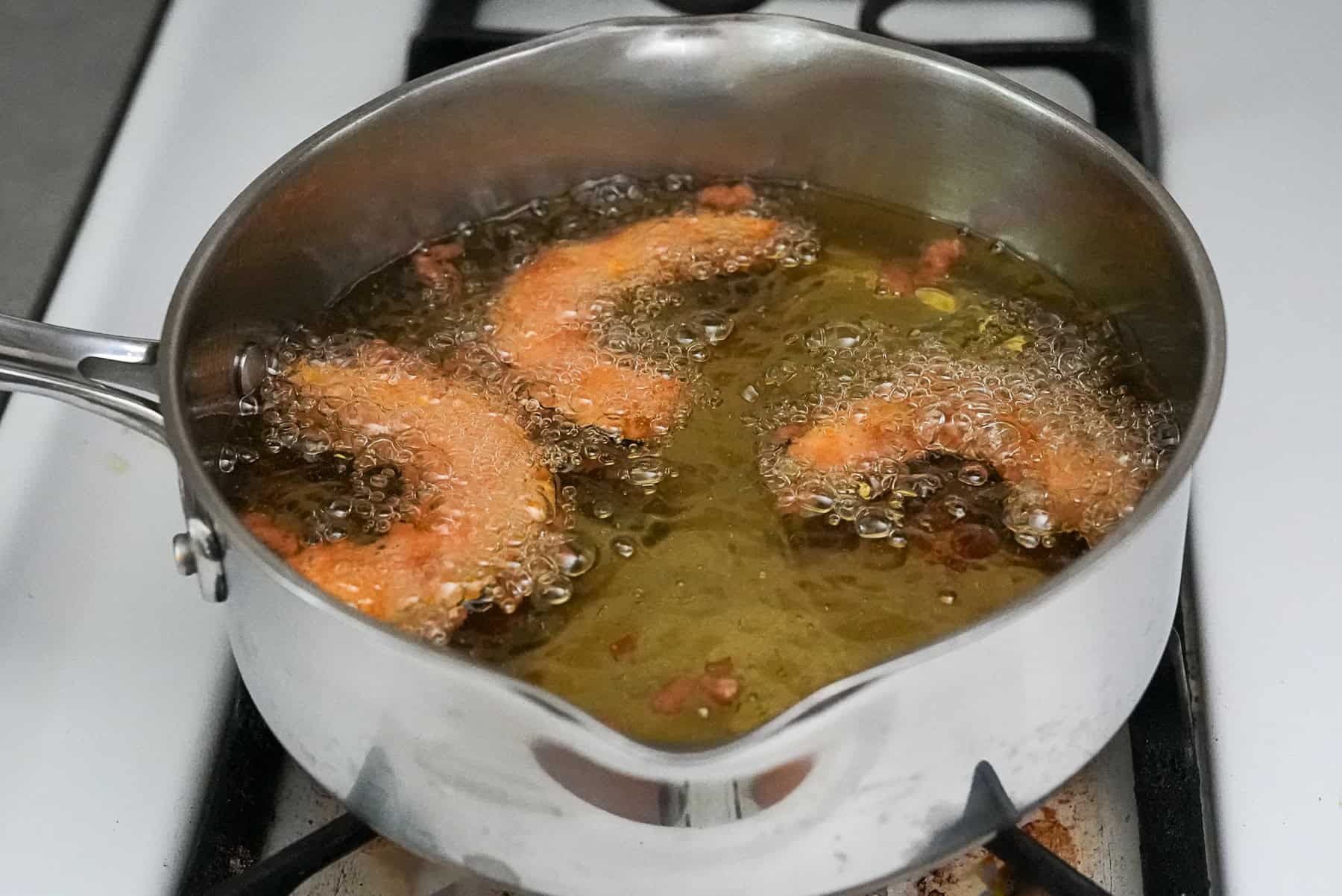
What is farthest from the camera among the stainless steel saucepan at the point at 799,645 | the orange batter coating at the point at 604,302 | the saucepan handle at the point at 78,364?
the orange batter coating at the point at 604,302

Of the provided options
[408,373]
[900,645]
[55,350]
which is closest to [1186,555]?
[900,645]

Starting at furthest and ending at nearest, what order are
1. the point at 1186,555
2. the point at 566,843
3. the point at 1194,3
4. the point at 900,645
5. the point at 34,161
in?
the point at 1194,3 < the point at 34,161 < the point at 1186,555 < the point at 900,645 < the point at 566,843

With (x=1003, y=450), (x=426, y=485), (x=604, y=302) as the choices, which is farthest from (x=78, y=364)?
(x=1003, y=450)

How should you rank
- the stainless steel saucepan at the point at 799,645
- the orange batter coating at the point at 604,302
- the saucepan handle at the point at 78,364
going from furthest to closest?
1. the orange batter coating at the point at 604,302
2. the saucepan handle at the point at 78,364
3. the stainless steel saucepan at the point at 799,645

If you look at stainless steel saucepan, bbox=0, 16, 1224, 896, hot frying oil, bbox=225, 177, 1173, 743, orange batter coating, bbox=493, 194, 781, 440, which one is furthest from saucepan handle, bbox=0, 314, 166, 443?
orange batter coating, bbox=493, 194, 781, 440

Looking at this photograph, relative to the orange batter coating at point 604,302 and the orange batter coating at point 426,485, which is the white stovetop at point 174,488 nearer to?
the orange batter coating at point 426,485

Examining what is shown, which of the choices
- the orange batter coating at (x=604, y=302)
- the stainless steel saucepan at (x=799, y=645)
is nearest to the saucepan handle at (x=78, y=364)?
the stainless steel saucepan at (x=799, y=645)

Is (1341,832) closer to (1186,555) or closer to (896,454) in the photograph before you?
(1186,555)
